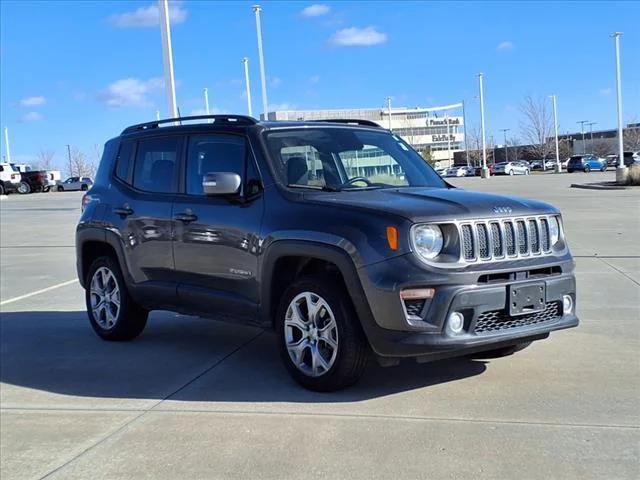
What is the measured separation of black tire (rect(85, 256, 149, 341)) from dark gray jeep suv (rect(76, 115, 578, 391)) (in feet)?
0.04

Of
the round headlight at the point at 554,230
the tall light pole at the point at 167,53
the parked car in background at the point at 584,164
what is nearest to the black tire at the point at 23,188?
the tall light pole at the point at 167,53

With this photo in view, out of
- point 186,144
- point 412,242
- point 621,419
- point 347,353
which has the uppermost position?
point 186,144

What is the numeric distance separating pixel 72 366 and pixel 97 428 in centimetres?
163

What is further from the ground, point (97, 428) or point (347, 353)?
point (347, 353)

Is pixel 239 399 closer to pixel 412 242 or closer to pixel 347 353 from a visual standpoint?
pixel 347 353

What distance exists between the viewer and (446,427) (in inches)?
164

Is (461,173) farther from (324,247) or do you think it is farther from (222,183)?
(324,247)

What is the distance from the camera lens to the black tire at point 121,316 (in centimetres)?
657

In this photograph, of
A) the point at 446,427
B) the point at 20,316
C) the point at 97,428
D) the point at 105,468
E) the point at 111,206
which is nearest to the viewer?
the point at 105,468

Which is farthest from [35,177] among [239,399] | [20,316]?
[239,399]

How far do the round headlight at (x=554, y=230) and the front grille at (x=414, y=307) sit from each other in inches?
47.9

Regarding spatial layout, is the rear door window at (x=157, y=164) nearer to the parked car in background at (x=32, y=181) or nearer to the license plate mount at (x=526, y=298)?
the license plate mount at (x=526, y=298)

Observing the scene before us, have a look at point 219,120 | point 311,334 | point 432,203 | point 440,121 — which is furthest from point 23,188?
point 440,121

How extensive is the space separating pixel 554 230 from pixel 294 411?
2.22 m
